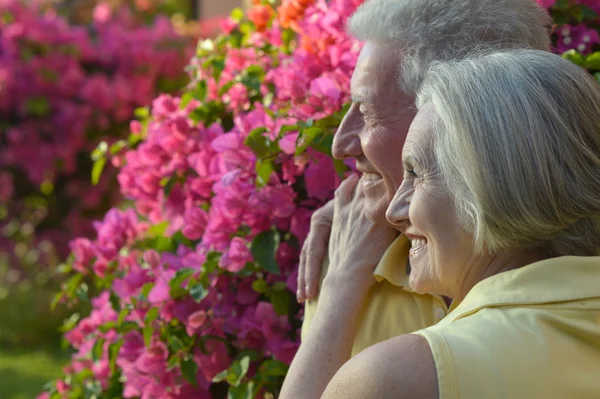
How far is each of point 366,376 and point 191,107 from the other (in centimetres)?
191

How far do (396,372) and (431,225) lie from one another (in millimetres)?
324

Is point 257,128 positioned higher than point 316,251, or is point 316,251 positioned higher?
point 257,128

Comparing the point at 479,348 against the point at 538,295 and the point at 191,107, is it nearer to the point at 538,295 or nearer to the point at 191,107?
the point at 538,295

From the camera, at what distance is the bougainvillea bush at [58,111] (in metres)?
7.33

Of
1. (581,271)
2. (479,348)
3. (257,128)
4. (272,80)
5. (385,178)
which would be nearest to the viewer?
(479,348)

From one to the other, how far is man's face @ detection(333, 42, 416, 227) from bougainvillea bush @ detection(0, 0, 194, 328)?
5.27 m

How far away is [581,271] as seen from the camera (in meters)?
1.70

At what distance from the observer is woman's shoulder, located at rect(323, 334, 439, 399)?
1.57 meters

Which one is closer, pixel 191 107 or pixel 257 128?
pixel 257 128

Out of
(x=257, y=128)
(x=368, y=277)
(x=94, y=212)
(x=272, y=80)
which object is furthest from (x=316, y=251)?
(x=94, y=212)

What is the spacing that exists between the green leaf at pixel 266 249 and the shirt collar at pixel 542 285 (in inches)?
39.9

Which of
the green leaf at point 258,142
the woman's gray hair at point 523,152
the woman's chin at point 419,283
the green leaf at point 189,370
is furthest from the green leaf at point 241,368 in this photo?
the woman's gray hair at point 523,152

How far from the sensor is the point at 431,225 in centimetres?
181

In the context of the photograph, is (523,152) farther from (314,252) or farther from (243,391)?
(243,391)
